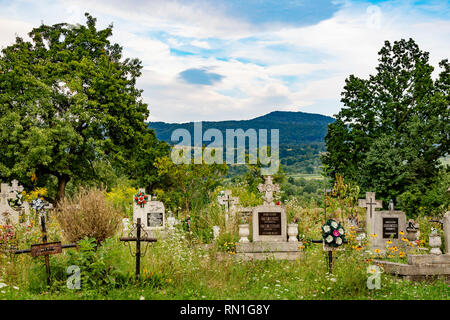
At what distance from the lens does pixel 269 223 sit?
1125 cm

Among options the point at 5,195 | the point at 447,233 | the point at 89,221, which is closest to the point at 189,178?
the point at 5,195

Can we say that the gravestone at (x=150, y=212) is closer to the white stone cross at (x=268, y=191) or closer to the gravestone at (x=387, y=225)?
the white stone cross at (x=268, y=191)

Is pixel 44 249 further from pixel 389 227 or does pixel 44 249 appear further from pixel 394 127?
pixel 394 127

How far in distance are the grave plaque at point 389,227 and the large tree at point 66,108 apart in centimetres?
1631

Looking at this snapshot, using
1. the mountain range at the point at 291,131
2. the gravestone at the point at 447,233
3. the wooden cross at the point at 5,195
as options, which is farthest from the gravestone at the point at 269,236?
the mountain range at the point at 291,131

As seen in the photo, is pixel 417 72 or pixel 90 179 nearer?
pixel 417 72

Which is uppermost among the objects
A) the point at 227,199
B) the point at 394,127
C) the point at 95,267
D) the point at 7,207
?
the point at 394,127

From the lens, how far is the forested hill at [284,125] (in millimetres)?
48631

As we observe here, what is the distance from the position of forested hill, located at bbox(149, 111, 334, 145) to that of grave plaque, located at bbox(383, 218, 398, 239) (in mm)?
30997

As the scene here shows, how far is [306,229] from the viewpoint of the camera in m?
12.4

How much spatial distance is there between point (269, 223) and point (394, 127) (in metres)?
17.0
